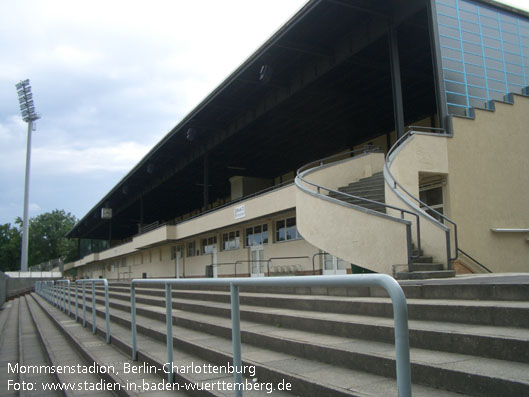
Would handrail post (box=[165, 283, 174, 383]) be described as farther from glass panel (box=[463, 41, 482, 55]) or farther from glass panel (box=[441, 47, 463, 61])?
glass panel (box=[463, 41, 482, 55])

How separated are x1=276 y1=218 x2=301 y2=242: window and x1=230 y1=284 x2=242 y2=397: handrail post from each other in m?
17.2

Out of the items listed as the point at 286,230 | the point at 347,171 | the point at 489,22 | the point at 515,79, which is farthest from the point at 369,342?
the point at 286,230

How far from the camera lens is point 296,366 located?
13.1 feet

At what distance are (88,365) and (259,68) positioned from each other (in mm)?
15108

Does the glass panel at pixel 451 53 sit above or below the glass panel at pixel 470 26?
below

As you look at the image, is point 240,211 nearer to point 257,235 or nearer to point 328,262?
point 257,235

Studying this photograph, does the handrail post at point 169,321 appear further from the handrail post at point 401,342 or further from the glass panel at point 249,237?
the glass panel at point 249,237

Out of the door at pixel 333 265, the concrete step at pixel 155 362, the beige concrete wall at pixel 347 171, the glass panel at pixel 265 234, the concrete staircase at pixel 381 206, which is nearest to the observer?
the concrete step at pixel 155 362

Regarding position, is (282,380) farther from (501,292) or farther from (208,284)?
(501,292)

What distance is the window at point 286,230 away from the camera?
21219 millimetres

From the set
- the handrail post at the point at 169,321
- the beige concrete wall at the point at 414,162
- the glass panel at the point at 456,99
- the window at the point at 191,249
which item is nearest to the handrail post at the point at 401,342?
the handrail post at the point at 169,321

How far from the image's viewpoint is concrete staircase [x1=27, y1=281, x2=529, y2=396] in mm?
3084

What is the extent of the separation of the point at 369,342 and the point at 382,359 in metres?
0.72

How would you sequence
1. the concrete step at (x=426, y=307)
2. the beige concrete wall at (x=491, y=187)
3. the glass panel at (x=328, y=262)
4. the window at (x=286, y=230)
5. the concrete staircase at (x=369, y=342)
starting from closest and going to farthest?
the concrete staircase at (x=369, y=342) → the concrete step at (x=426, y=307) → the beige concrete wall at (x=491, y=187) → the glass panel at (x=328, y=262) → the window at (x=286, y=230)
